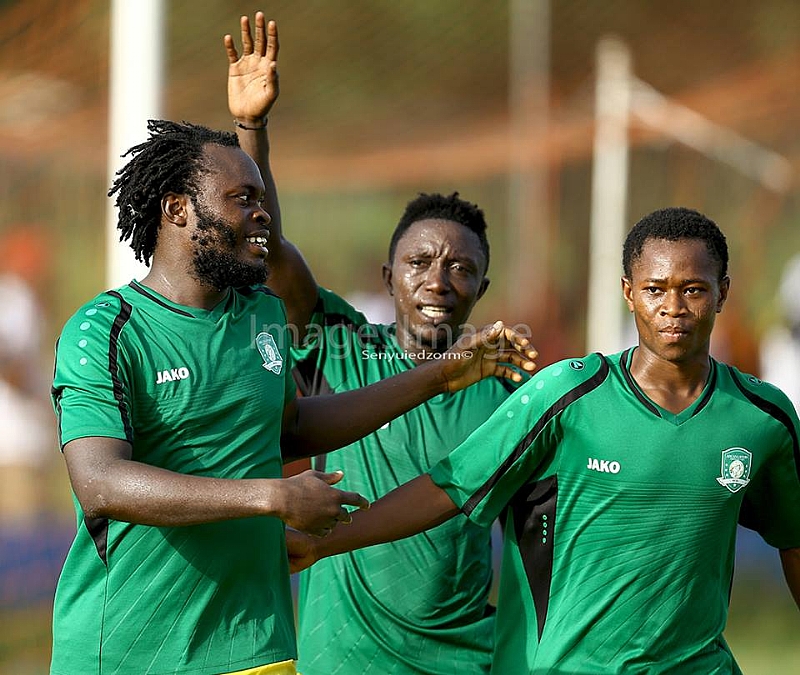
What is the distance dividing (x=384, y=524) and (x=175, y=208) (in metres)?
1.13

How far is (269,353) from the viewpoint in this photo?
3887 millimetres

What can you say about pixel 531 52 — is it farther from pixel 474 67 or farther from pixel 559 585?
Answer: pixel 559 585

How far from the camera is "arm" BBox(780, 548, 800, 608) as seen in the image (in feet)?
13.5

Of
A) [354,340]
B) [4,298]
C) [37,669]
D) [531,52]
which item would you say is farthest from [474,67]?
[354,340]

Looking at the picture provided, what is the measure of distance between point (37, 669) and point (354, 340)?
205 inches

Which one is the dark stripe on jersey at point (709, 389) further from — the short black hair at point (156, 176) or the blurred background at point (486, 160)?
the blurred background at point (486, 160)

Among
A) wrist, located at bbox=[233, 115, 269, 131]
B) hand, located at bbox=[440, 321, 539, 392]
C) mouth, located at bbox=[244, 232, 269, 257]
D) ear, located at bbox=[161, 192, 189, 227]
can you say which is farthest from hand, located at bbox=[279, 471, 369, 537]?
wrist, located at bbox=[233, 115, 269, 131]

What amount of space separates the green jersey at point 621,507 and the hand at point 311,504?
764 millimetres

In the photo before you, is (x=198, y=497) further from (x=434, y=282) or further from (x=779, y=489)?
(x=434, y=282)

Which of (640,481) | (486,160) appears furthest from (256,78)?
(486,160)

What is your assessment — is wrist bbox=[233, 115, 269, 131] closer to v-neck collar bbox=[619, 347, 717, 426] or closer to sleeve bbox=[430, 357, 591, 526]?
sleeve bbox=[430, 357, 591, 526]

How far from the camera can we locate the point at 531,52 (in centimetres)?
1522

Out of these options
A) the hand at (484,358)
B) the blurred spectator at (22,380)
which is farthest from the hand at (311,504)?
the blurred spectator at (22,380)

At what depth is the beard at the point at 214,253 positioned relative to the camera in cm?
375
